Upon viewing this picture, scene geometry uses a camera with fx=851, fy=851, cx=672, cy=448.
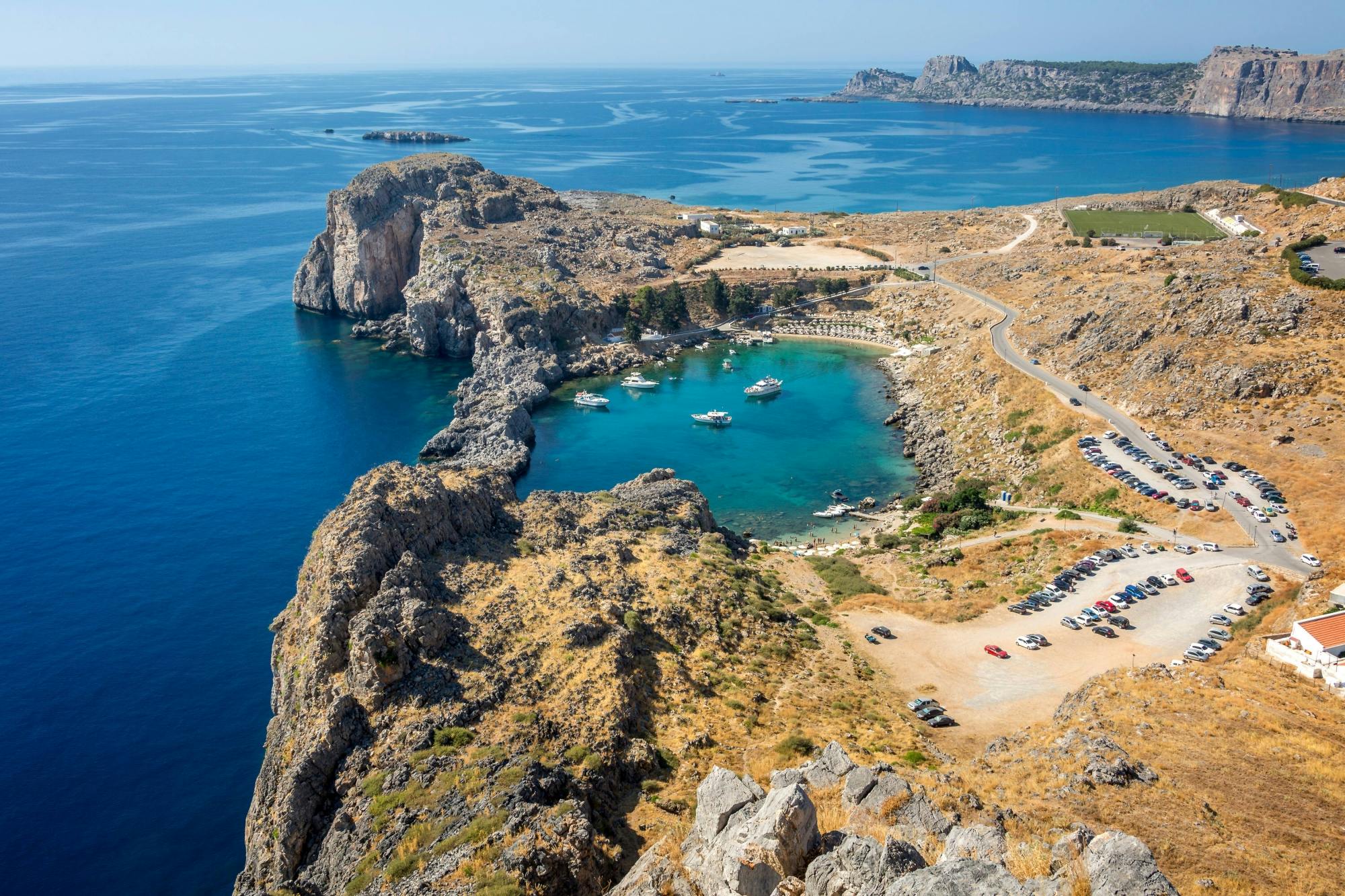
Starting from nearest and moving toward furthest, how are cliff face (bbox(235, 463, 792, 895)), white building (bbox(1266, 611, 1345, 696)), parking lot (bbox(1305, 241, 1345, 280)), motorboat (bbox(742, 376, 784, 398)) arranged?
cliff face (bbox(235, 463, 792, 895))
white building (bbox(1266, 611, 1345, 696))
parking lot (bbox(1305, 241, 1345, 280))
motorboat (bbox(742, 376, 784, 398))

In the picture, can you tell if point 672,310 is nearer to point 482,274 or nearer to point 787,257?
point 482,274

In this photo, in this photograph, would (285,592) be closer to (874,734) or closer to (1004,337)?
(874,734)

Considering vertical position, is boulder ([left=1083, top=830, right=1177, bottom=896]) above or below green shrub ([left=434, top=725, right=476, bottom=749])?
above

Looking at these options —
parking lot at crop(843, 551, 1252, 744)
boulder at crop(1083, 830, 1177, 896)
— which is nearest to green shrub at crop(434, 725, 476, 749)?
parking lot at crop(843, 551, 1252, 744)

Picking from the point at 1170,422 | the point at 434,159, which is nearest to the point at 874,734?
the point at 1170,422

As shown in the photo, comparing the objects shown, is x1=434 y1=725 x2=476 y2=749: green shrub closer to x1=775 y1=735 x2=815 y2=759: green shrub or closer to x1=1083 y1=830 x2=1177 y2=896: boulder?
x1=775 y1=735 x2=815 y2=759: green shrub

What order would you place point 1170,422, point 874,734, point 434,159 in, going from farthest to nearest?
point 434,159
point 1170,422
point 874,734
